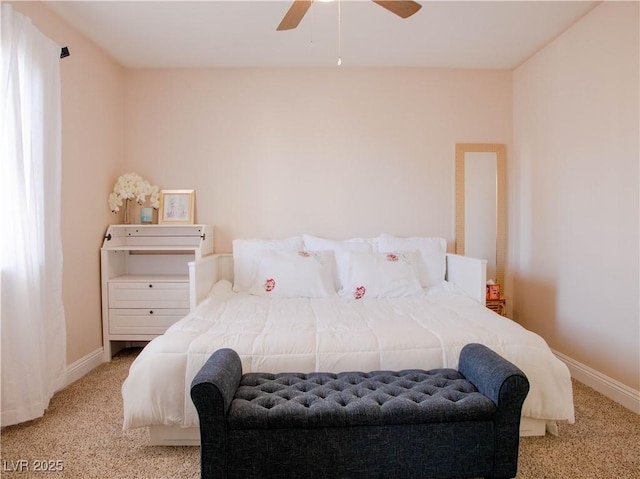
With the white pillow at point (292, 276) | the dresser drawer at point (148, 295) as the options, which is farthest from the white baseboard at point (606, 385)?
the dresser drawer at point (148, 295)

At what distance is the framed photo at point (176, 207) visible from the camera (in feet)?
10.2

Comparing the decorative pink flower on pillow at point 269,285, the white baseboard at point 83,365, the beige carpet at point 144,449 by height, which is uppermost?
the decorative pink flower on pillow at point 269,285

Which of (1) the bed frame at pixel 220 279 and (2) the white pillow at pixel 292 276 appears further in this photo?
(2) the white pillow at pixel 292 276

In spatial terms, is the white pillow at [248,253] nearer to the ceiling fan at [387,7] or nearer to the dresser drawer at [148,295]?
the dresser drawer at [148,295]

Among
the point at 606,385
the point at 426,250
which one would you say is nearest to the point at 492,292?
the point at 426,250

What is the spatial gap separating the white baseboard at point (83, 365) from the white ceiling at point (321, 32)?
2.12 metres

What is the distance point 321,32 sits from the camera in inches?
102

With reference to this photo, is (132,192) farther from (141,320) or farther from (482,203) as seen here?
(482,203)

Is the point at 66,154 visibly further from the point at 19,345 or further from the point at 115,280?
the point at 19,345

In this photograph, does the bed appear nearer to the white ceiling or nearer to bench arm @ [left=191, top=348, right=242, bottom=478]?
bench arm @ [left=191, top=348, right=242, bottom=478]

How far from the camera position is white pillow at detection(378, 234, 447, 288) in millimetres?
2926

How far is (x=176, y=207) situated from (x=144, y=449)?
6.32 feet

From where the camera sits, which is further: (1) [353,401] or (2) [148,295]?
(2) [148,295]

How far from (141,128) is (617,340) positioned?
374 cm
